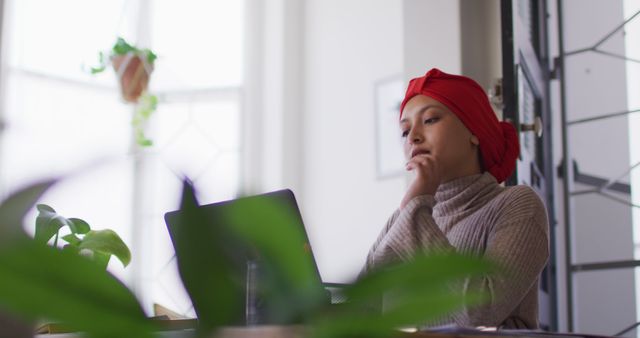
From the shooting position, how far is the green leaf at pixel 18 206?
161 millimetres

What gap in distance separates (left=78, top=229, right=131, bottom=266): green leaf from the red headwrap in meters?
0.75

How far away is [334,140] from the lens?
492 centimetres

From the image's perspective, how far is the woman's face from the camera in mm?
2098

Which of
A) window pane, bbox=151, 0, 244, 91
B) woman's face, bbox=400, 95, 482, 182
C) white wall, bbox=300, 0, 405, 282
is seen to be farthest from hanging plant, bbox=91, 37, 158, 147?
woman's face, bbox=400, 95, 482, 182

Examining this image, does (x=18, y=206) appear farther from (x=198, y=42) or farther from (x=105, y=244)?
(x=198, y=42)

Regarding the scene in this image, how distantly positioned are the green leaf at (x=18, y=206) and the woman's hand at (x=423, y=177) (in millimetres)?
1809

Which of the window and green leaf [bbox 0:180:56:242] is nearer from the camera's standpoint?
green leaf [bbox 0:180:56:242]

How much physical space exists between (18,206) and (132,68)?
4737mm

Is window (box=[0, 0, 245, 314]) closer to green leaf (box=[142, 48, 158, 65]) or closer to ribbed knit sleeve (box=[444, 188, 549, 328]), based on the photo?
green leaf (box=[142, 48, 158, 65])

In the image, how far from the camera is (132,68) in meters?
4.80

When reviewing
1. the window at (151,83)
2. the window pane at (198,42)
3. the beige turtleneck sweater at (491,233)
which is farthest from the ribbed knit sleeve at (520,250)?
the window pane at (198,42)

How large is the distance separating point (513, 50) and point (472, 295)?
296cm

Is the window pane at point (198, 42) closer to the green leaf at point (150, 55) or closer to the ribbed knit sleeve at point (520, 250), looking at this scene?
the green leaf at point (150, 55)

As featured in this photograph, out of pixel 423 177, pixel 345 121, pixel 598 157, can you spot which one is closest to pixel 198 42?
pixel 345 121
